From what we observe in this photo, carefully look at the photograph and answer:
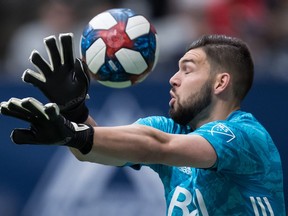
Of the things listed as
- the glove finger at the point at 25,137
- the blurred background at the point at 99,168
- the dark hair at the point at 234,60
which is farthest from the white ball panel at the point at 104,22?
the blurred background at the point at 99,168

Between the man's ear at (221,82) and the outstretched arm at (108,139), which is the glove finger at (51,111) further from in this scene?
the man's ear at (221,82)

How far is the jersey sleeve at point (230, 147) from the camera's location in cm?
536

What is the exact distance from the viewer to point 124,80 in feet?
19.2

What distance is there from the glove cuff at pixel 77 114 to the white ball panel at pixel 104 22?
1.97ft

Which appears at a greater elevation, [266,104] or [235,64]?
[235,64]

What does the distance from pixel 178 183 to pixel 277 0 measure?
6.17m

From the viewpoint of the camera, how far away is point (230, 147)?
540cm

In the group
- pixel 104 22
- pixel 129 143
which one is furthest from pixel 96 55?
pixel 129 143

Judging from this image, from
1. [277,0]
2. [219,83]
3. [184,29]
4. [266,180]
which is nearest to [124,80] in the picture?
[219,83]

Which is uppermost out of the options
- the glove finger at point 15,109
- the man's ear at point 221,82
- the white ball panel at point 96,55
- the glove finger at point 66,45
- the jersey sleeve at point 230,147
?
the glove finger at point 66,45

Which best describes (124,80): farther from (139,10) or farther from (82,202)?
(139,10)

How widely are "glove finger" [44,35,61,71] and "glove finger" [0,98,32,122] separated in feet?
1.91

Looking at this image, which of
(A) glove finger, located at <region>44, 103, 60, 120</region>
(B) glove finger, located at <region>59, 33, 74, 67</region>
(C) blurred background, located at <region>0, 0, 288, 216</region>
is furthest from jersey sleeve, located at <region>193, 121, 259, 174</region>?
(C) blurred background, located at <region>0, 0, 288, 216</region>

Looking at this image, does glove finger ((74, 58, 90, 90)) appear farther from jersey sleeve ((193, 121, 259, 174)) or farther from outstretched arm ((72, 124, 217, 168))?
jersey sleeve ((193, 121, 259, 174))
